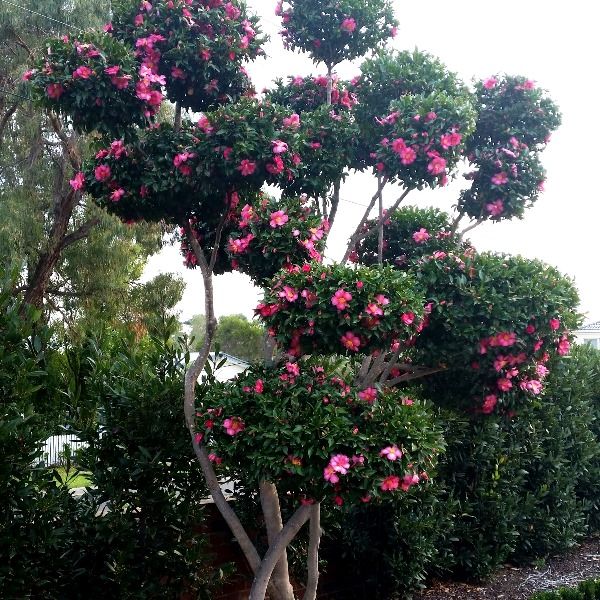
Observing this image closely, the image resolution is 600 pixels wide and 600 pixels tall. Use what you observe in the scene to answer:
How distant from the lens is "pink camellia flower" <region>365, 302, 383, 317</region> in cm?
325

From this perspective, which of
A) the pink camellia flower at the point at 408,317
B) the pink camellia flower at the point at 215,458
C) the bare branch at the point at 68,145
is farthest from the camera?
the bare branch at the point at 68,145

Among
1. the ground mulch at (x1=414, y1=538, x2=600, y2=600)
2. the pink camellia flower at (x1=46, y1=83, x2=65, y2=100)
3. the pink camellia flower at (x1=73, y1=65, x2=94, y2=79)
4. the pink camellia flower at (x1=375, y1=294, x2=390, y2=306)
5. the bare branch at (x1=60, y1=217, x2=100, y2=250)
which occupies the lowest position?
the ground mulch at (x1=414, y1=538, x2=600, y2=600)

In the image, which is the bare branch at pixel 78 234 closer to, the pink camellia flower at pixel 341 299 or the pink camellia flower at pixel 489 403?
the pink camellia flower at pixel 489 403

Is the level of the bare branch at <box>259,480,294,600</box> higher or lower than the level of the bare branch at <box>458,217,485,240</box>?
lower

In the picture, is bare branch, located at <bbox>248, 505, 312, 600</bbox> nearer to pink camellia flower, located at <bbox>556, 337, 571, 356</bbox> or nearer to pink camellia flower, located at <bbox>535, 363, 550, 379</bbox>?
pink camellia flower, located at <bbox>535, 363, 550, 379</bbox>

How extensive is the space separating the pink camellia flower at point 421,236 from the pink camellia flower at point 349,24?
1337 mm

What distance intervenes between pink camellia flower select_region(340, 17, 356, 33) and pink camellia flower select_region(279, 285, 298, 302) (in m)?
1.83

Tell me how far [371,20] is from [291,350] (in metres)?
2.18

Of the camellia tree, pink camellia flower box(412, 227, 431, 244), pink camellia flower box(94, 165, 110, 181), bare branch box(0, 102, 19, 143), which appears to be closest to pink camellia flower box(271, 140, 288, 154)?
the camellia tree

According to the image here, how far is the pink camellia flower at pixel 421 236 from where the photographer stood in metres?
4.60

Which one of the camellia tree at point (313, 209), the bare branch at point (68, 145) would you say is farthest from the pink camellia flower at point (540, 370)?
the bare branch at point (68, 145)

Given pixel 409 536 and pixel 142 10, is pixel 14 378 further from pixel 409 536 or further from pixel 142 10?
pixel 409 536

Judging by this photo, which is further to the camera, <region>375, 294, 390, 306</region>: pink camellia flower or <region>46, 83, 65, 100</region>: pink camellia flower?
<region>46, 83, 65, 100</region>: pink camellia flower

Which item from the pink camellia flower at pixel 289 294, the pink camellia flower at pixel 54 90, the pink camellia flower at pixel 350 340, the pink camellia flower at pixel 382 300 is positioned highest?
the pink camellia flower at pixel 54 90
